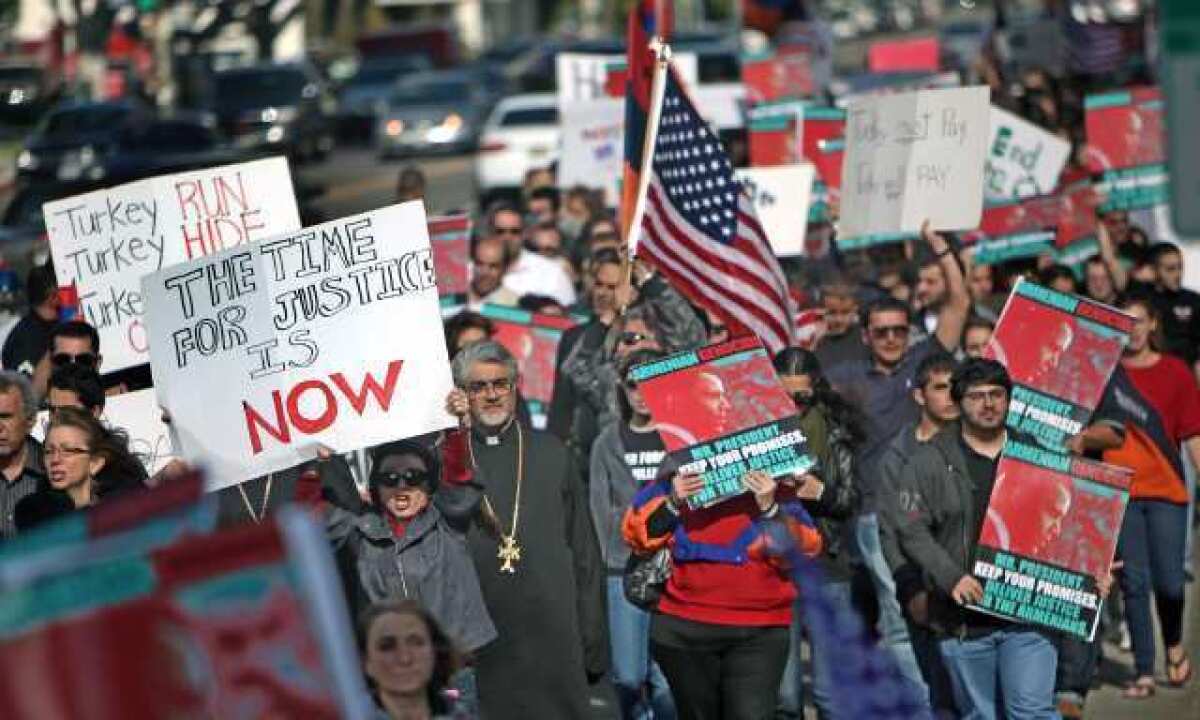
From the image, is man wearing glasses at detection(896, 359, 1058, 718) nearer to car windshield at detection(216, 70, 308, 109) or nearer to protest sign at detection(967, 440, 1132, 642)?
protest sign at detection(967, 440, 1132, 642)

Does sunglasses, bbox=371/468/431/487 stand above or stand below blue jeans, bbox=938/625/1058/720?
above

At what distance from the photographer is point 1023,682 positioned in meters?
8.60

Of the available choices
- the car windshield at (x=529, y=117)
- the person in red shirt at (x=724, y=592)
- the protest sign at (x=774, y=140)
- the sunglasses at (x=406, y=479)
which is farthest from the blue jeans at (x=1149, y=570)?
the car windshield at (x=529, y=117)

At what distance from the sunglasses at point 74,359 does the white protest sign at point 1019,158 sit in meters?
6.43

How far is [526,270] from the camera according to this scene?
14305 millimetres

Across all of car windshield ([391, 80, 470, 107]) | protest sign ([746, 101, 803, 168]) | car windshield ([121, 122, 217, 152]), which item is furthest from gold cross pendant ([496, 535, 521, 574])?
car windshield ([391, 80, 470, 107])

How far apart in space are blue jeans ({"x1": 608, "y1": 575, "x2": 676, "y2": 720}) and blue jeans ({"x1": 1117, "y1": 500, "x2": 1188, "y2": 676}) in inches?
81.4

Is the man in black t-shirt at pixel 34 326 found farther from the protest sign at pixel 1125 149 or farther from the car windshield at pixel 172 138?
the car windshield at pixel 172 138

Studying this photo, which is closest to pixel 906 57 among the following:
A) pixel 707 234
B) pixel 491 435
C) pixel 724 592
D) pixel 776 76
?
pixel 776 76

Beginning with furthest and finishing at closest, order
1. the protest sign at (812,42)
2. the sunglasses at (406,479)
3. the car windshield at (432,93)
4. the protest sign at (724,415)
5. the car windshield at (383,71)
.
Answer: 1. the car windshield at (383,71)
2. the car windshield at (432,93)
3. the protest sign at (812,42)
4. the protest sign at (724,415)
5. the sunglasses at (406,479)

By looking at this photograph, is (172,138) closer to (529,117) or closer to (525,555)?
(529,117)

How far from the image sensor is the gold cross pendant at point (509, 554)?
8.43 metres

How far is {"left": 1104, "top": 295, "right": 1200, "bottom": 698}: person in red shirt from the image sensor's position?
1044 centimetres

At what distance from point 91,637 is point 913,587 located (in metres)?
5.22
